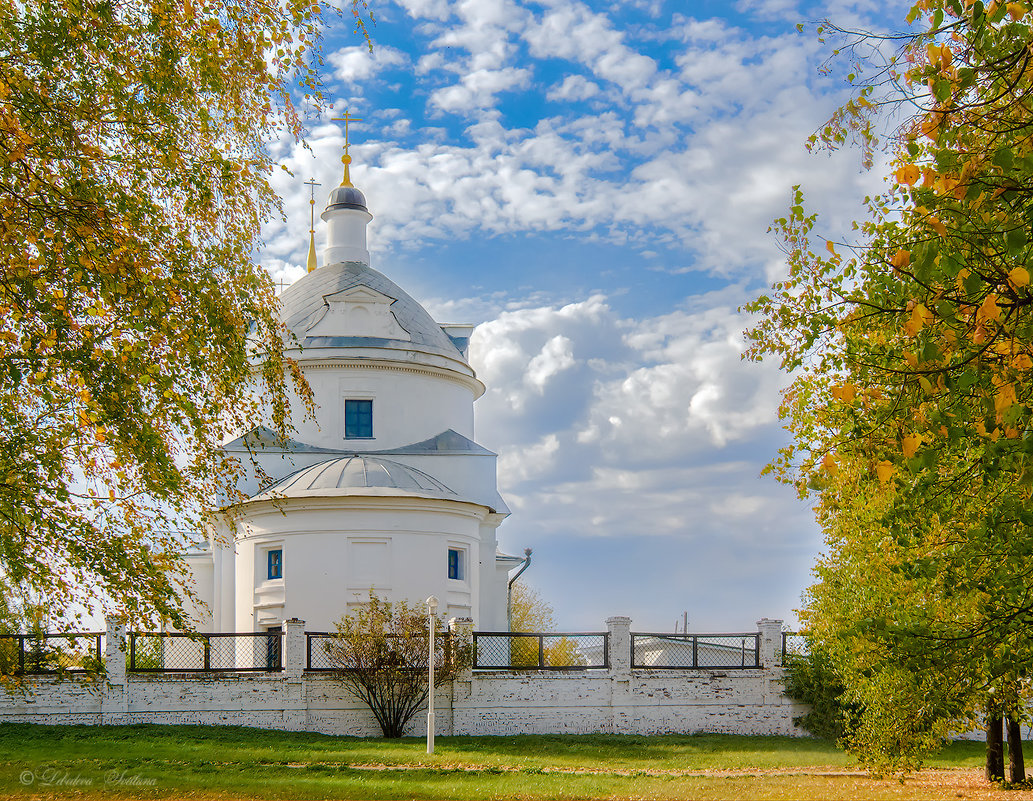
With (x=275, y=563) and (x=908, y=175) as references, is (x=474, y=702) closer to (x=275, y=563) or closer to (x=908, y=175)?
(x=275, y=563)

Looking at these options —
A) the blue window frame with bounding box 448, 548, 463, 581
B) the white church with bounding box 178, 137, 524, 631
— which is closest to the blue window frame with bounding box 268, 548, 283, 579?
the white church with bounding box 178, 137, 524, 631

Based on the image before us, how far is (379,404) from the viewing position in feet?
109

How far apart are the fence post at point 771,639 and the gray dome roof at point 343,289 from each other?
1443 centimetres

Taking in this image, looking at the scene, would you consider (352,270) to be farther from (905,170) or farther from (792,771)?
(905,170)

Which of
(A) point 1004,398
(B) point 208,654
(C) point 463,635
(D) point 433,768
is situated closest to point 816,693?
(C) point 463,635

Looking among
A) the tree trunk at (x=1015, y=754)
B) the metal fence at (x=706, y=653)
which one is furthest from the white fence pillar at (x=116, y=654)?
the tree trunk at (x=1015, y=754)

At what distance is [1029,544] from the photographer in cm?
671

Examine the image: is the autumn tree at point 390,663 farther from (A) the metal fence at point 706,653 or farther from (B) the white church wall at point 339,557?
(A) the metal fence at point 706,653

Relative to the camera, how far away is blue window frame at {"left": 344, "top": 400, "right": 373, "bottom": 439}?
3309 centimetres

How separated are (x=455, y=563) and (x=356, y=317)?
9.41m

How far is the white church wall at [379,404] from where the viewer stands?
3281cm

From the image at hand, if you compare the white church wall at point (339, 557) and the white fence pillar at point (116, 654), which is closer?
the white fence pillar at point (116, 654)

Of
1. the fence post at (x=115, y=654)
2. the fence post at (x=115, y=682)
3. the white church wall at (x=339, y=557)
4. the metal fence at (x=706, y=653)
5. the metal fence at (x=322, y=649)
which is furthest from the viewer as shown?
the white church wall at (x=339, y=557)

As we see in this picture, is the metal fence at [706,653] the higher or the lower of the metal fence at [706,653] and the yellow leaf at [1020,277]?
the lower
